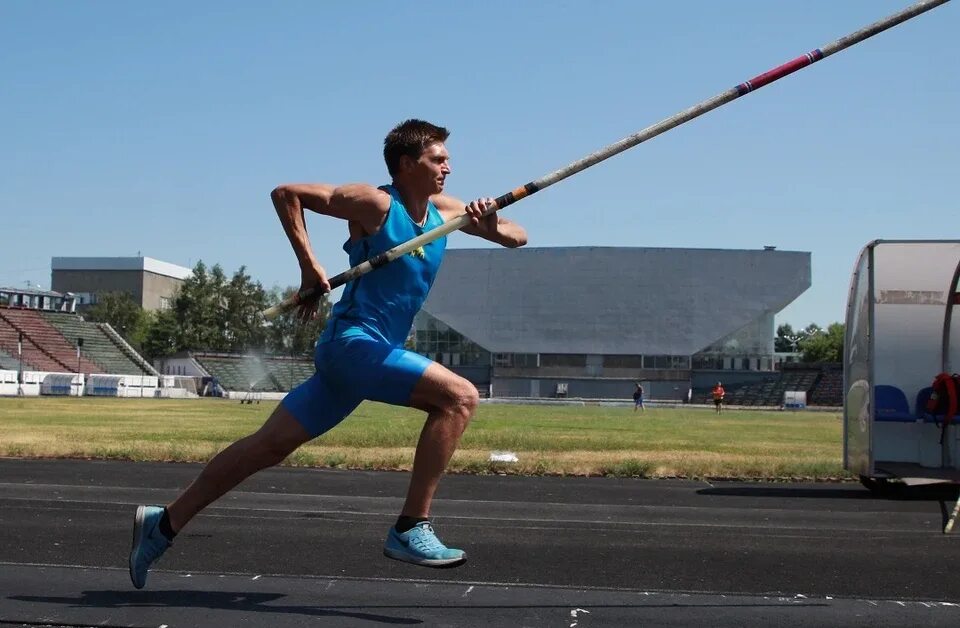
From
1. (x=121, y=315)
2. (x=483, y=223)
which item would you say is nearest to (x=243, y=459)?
(x=483, y=223)

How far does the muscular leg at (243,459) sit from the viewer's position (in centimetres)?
504

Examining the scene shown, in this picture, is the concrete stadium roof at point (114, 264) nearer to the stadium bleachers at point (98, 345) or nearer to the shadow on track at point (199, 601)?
the stadium bleachers at point (98, 345)

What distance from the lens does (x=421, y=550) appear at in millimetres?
4953

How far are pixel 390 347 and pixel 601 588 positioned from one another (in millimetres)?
1626

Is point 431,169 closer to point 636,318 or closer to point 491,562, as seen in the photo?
point 491,562

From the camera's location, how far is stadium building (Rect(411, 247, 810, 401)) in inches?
3900

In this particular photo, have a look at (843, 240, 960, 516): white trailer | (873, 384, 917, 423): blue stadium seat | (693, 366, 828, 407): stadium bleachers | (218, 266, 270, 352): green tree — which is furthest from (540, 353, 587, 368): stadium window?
(873, 384, 917, 423): blue stadium seat

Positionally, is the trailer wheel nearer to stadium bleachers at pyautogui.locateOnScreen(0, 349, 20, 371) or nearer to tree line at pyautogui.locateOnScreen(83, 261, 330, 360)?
stadium bleachers at pyautogui.locateOnScreen(0, 349, 20, 371)

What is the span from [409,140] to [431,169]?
0.53ft

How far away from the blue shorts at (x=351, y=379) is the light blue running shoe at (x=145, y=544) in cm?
79

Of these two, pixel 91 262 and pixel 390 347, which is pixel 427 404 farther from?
pixel 91 262

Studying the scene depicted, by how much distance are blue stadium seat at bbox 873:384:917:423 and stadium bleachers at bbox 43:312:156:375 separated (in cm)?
6956

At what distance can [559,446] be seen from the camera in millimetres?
19812

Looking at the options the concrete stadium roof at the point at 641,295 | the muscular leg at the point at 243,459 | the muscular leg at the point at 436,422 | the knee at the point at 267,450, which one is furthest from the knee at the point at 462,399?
the concrete stadium roof at the point at 641,295
